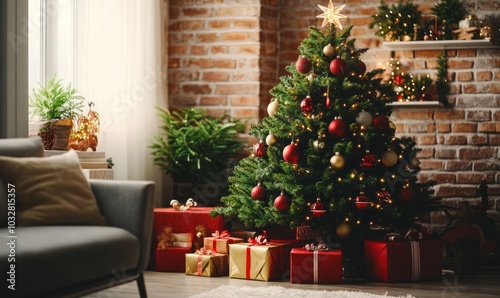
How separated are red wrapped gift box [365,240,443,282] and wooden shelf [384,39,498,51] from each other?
62.1 inches

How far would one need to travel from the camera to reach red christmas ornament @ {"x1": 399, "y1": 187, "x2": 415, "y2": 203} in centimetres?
442

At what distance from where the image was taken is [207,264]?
450 centimetres

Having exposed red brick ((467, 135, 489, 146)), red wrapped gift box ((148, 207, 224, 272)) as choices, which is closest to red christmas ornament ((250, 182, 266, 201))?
red wrapped gift box ((148, 207, 224, 272))

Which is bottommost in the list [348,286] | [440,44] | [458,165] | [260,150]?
[348,286]

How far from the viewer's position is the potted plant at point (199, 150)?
519cm

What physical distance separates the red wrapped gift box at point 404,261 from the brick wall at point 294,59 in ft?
3.53

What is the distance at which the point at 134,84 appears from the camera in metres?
5.25

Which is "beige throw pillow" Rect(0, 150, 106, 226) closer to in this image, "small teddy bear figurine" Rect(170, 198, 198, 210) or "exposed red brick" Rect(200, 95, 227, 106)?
"small teddy bear figurine" Rect(170, 198, 198, 210)

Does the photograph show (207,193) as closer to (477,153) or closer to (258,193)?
(258,193)

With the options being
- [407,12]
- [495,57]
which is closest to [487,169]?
[495,57]

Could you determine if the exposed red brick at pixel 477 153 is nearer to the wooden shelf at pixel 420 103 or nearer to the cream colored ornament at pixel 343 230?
the wooden shelf at pixel 420 103

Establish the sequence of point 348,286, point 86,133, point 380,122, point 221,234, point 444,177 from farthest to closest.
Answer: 1. point 444,177
2. point 221,234
3. point 86,133
4. point 380,122
5. point 348,286

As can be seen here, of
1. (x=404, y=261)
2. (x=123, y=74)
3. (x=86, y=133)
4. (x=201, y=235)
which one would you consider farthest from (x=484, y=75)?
(x=86, y=133)

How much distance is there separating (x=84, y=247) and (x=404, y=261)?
209 cm
